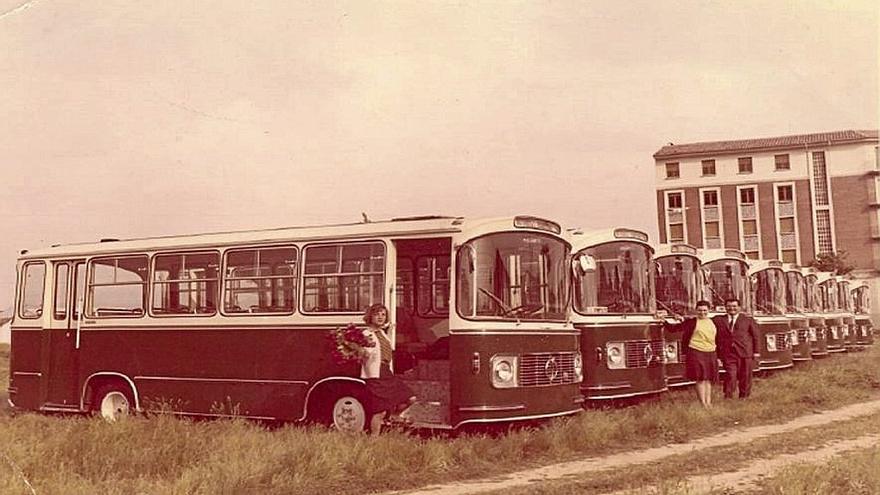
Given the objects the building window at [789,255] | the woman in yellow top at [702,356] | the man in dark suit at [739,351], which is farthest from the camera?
the building window at [789,255]

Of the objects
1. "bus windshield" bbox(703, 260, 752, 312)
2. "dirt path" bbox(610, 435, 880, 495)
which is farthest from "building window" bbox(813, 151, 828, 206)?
"dirt path" bbox(610, 435, 880, 495)

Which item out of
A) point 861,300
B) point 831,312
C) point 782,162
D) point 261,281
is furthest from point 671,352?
point 782,162

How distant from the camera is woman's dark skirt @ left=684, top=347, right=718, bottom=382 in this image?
13.2 meters

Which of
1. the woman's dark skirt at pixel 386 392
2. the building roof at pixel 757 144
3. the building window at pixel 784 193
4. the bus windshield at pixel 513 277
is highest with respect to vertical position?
the building roof at pixel 757 144

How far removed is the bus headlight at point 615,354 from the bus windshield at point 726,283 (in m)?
3.83

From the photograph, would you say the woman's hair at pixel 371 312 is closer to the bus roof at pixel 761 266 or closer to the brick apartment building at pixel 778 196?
the bus roof at pixel 761 266

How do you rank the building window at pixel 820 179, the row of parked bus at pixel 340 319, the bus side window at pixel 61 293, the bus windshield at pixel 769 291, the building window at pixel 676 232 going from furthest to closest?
the building window at pixel 676 232
the building window at pixel 820 179
the bus windshield at pixel 769 291
the bus side window at pixel 61 293
the row of parked bus at pixel 340 319

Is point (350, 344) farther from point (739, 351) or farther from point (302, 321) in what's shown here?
point (739, 351)

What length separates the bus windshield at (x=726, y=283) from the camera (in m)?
16.2

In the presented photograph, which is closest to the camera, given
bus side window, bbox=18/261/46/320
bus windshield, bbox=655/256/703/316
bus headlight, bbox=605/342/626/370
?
bus headlight, bbox=605/342/626/370

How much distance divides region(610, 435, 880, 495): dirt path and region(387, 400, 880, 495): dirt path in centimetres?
22

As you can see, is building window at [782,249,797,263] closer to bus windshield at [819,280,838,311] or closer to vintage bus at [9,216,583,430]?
bus windshield at [819,280,838,311]

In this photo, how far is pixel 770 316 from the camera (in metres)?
18.1

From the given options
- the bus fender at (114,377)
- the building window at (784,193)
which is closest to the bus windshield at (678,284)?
the bus fender at (114,377)
